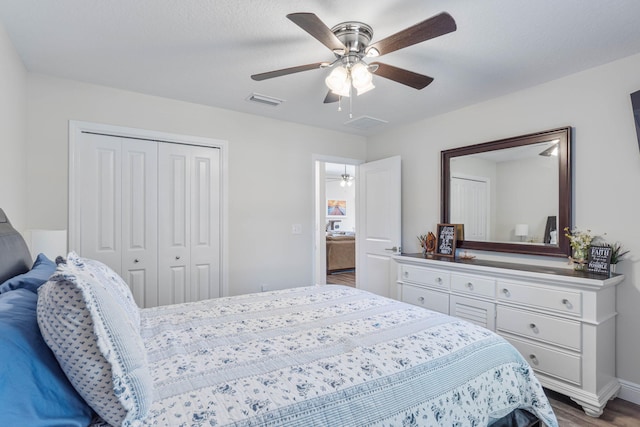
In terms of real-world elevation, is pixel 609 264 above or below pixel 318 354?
above

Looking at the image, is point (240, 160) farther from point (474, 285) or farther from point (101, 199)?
point (474, 285)

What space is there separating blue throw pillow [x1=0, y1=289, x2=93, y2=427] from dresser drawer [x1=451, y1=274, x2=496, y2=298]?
8.88ft

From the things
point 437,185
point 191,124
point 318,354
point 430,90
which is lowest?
point 318,354

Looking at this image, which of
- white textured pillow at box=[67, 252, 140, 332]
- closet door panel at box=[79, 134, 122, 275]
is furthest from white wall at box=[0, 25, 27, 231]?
white textured pillow at box=[67, 252, 140, 332]

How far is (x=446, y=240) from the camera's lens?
3438 mm

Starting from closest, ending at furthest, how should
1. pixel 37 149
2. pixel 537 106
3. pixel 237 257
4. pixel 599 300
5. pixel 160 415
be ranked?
1. pixel 160 415
2. pixel 599 300
3. pixel 37 149
4. pixel 537 106
5. pixel 237 257

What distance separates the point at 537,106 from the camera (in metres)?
2.80

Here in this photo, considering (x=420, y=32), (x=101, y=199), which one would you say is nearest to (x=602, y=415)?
→ (x=420, y=32)

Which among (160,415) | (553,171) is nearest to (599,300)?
(553,171)

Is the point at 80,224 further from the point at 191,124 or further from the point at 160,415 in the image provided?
the point at 160,415

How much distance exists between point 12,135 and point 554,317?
398 centimetres

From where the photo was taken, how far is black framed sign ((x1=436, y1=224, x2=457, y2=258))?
3.36 meters

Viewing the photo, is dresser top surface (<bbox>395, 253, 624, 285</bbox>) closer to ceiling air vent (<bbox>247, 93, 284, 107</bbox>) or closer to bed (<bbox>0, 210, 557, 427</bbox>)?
bed (<bbox>0, 210, 557, 427</bbox>)

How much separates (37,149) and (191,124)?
1.27 m
